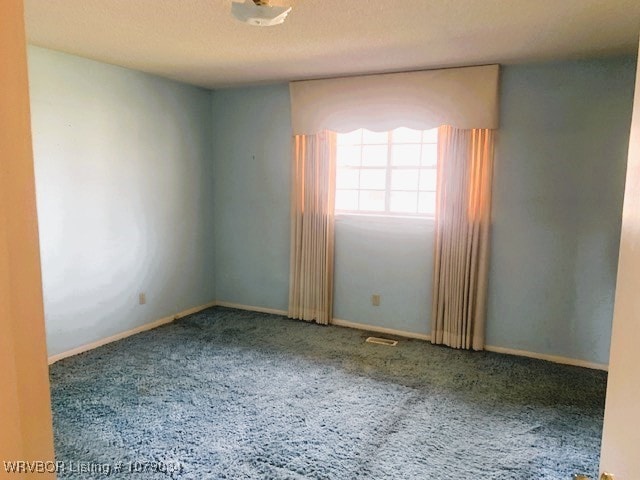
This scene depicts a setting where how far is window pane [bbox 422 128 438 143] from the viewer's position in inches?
157

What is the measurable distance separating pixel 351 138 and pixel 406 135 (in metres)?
0.54

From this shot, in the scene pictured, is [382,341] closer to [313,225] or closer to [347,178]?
[313,225]

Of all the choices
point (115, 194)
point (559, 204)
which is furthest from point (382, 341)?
point (115, 194)

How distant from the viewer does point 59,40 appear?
120 inches

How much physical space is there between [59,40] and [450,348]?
3801 mm

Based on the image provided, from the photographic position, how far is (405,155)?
4.13 m

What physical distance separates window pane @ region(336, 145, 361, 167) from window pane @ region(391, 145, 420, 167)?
1.17 ft

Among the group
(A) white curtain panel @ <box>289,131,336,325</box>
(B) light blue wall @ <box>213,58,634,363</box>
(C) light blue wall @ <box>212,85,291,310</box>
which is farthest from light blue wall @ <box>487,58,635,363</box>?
(C) light blue wall @ <box>212,85,291,310</box>

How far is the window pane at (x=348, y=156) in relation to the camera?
170 inches

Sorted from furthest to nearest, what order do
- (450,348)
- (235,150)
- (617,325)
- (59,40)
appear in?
(235,150)
(450,348)
(59,40)
(617,325)

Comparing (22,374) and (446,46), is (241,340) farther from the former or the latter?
(22,374)

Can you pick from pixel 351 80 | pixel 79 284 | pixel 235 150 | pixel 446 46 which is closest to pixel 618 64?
pixel 446 46

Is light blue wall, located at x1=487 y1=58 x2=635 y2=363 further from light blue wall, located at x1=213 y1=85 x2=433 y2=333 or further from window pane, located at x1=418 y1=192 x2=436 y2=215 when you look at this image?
light blue wall, located at x1=213 y1=85 x2=433 y2=333

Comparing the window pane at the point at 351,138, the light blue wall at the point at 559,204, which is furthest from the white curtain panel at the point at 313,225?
the light blue wall at the point at 559,204
